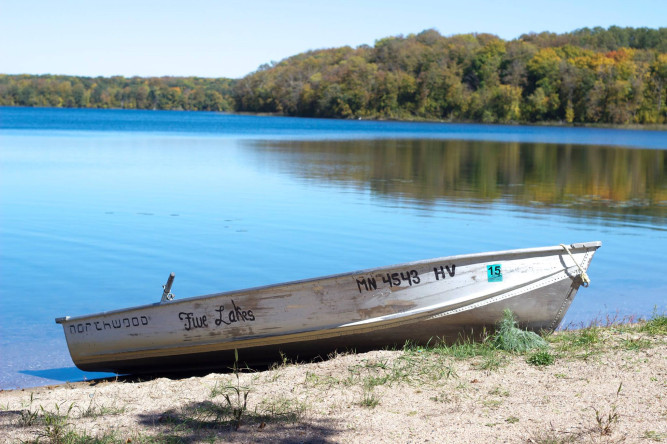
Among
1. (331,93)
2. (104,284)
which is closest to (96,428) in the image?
(104,284)

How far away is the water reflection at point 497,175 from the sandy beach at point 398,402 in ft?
53.3

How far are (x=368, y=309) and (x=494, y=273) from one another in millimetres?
1308

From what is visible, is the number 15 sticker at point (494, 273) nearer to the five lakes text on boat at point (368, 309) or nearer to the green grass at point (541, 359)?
the five lakes text on boat at point (368, 309)

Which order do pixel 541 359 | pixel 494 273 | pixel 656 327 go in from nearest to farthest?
pixel 541 359 < pixel 494 273 < pixel 656 327

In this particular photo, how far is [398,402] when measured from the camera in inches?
232

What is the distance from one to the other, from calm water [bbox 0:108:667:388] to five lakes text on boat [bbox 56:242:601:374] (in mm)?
1920

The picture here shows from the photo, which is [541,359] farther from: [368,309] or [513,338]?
[368,309]

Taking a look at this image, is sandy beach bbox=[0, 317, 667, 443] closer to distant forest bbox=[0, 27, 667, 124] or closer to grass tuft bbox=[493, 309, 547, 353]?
grass tuft bbox=[493, 309, 547, 353]

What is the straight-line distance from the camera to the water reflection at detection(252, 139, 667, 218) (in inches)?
982

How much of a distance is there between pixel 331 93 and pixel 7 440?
164m

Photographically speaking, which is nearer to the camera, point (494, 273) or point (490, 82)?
point (494, 273)

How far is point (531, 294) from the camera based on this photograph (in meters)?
7.36

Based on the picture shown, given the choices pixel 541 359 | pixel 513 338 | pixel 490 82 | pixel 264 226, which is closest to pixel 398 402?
pixel 541 359

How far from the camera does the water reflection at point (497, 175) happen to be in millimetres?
24953
